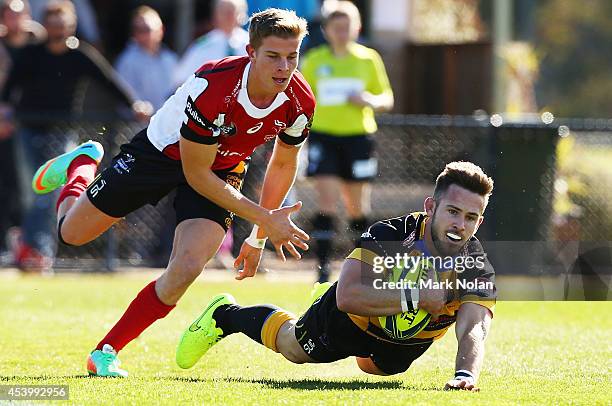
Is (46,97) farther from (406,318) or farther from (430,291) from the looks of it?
(430,291)

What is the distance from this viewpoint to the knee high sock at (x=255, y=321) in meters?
6.93

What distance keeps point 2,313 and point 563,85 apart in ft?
112

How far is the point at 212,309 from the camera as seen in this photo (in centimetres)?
728

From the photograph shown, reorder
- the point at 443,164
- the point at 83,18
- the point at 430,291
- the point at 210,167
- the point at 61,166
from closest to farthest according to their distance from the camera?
the point at 430,291
the point at 210,167
the point at 61,166
the point at 443,164
the point at 83,18

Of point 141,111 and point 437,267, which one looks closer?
point 437,267

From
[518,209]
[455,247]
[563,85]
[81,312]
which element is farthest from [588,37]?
[455,247]

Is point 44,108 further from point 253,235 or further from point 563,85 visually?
point 563,85

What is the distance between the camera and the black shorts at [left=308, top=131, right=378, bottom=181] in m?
12.0

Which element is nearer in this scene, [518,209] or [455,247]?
[455,247]

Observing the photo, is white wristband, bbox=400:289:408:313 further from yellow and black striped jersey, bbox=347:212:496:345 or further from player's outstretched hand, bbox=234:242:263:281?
player's outstretched hand, bbox=234:242:263:281

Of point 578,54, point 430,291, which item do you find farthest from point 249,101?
point 578,54

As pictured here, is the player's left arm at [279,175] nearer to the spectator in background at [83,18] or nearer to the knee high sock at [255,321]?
the knee high sock at [255,321]

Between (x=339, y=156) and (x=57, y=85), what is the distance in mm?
2999

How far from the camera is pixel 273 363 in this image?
736 cm
